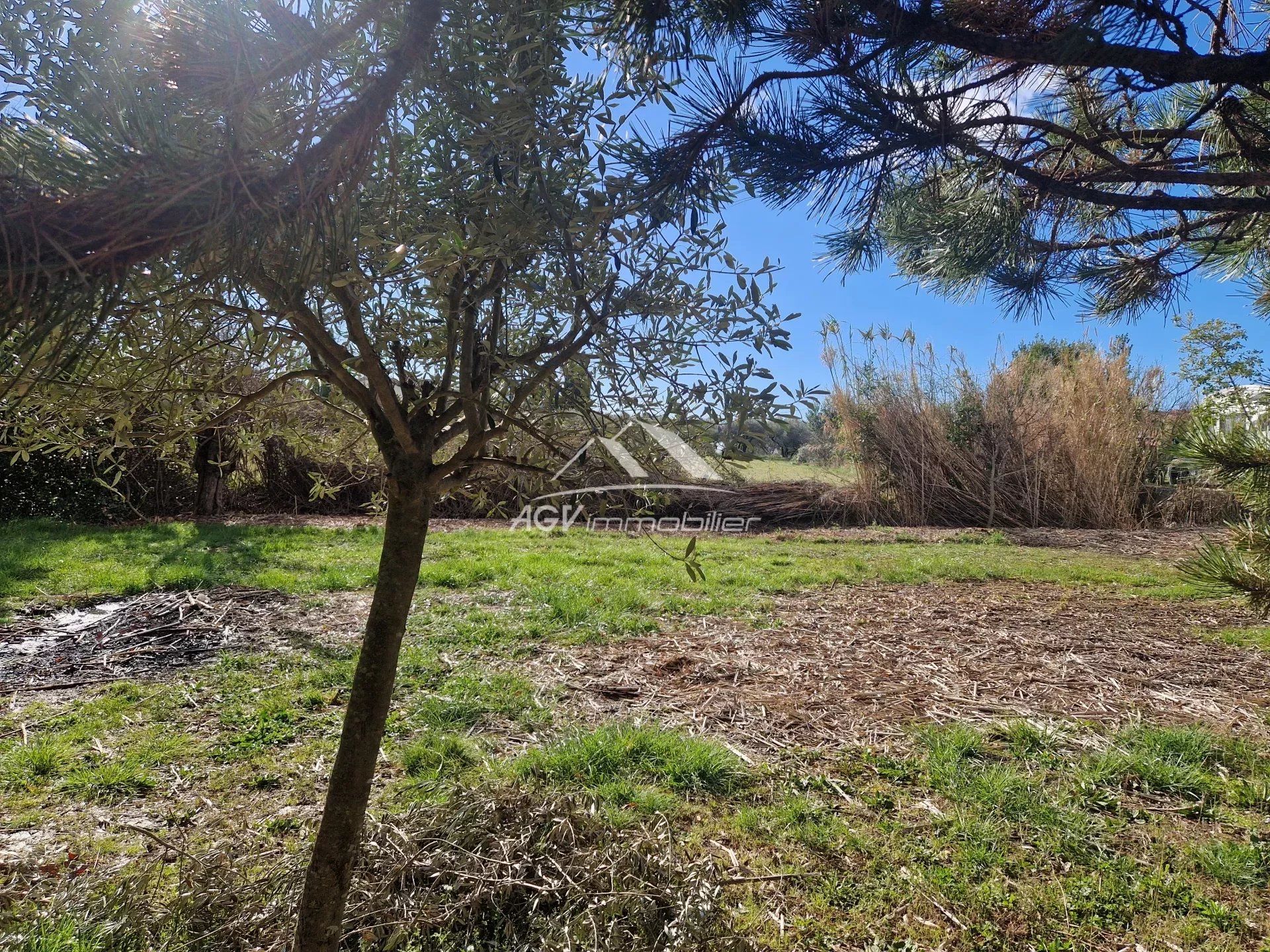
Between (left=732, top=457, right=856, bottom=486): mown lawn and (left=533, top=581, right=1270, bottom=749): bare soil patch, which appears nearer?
(left=533, top=581, right=1270, bottom=749): bare soil patch

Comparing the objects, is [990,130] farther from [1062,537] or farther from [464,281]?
[1062,537]

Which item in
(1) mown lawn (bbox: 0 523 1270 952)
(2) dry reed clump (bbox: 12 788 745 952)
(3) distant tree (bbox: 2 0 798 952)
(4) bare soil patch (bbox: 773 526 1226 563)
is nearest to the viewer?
(3) distant tree (bbox: 2 0 798 952)

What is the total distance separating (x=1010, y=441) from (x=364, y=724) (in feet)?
37.2

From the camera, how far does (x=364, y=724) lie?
4.95 feet

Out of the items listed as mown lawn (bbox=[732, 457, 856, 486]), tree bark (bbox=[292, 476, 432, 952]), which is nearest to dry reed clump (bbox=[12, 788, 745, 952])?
tree bark (bbox=[292, 476, 432, 952])

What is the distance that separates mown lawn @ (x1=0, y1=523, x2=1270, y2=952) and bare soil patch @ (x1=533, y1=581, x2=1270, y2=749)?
240 mm

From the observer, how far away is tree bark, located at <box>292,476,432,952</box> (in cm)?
149

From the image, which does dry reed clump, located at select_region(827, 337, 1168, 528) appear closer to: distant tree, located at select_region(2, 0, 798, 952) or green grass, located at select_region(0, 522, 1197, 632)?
green grass, located at select_region(0, 522, 1197, 632)

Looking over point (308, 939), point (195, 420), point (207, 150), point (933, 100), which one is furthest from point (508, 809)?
point (933, 100)

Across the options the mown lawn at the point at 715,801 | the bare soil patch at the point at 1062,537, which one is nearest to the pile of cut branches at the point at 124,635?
the mown lawn at the point at 715,801

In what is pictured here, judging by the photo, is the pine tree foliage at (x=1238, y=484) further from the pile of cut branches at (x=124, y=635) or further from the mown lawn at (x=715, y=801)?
the pile of cut branches at (x=124, y=635)

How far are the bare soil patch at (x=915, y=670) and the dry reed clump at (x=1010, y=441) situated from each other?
525 cm

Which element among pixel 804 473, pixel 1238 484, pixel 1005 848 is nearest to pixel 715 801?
pixel 1005 848

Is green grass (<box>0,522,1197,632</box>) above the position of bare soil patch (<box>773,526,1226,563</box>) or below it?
below
